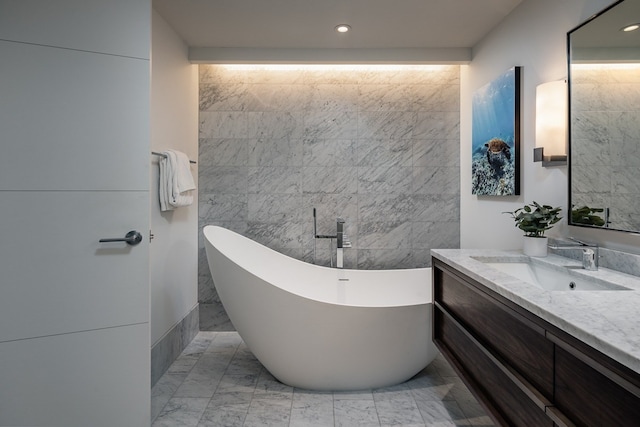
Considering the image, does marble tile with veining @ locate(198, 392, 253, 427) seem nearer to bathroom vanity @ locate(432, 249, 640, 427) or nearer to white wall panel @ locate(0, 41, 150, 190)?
bathroom vanity @ locate(432, 249, 640, 427)

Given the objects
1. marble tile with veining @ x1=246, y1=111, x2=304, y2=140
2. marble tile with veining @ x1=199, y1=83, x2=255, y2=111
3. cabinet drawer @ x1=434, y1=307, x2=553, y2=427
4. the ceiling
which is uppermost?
the ceiling

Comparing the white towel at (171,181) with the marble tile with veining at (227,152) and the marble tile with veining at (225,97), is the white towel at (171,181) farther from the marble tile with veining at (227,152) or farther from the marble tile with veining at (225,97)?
the marble tile with veining at (225,97)

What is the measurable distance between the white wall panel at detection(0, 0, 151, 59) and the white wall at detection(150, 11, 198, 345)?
611mm

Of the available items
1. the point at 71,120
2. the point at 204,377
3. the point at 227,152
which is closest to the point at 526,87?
the point at 227,152

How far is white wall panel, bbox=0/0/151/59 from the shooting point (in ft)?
5.27

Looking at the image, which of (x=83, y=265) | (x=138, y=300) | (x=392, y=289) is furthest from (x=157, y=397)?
(x=392, y=289)

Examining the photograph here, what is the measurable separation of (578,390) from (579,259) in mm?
1063

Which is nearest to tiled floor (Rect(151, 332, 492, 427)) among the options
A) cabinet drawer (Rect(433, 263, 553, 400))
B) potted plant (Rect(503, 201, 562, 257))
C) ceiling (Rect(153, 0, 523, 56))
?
cabinet drawer (Rect(433, 263, 553, 400))

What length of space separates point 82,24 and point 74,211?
86 cm

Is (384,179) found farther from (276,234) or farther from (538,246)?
(538,246)

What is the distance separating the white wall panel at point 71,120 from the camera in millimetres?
1605

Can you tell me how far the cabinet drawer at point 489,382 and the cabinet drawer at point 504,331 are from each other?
6 cm

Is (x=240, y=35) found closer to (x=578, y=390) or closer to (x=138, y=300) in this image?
(x=138, y=300)

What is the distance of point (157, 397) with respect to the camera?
2180mm
